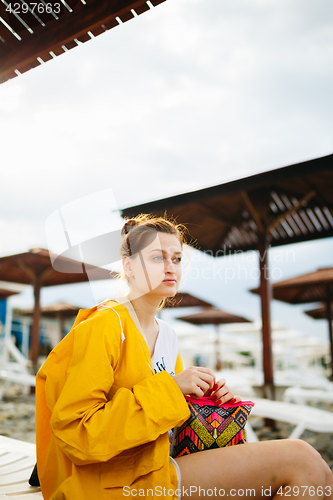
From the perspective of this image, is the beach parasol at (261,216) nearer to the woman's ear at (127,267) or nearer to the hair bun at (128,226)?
the hair bun at (128,226)

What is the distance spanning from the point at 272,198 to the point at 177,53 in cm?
203

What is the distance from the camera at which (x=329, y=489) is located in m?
0.96

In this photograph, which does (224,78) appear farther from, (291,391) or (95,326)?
(291,391)

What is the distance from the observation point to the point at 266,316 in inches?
186

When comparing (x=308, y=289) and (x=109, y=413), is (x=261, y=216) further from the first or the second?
(x=308, y=289)

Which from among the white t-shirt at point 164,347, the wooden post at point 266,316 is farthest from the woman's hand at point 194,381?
the wooden post at point 266,316

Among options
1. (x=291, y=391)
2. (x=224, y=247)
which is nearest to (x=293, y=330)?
(x=291, y=391)

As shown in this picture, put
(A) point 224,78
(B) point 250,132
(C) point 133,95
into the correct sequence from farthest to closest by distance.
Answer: (B) point 250,132, (A) point 224,78, (C) point 133,95

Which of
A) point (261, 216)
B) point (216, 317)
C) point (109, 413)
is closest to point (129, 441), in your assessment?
point (109, 413)

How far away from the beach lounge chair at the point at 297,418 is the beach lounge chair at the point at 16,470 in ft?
7.04

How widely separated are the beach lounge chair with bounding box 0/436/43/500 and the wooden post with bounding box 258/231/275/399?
3345mm

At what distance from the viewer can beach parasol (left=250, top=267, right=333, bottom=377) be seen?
266 inches

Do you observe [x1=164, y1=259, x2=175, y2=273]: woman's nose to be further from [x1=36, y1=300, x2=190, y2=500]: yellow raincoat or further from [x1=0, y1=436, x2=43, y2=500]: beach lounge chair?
[x1=0, y1=436, x2=43, y2=500]: beach lounge chair

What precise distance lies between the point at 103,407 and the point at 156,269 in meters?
0.49
